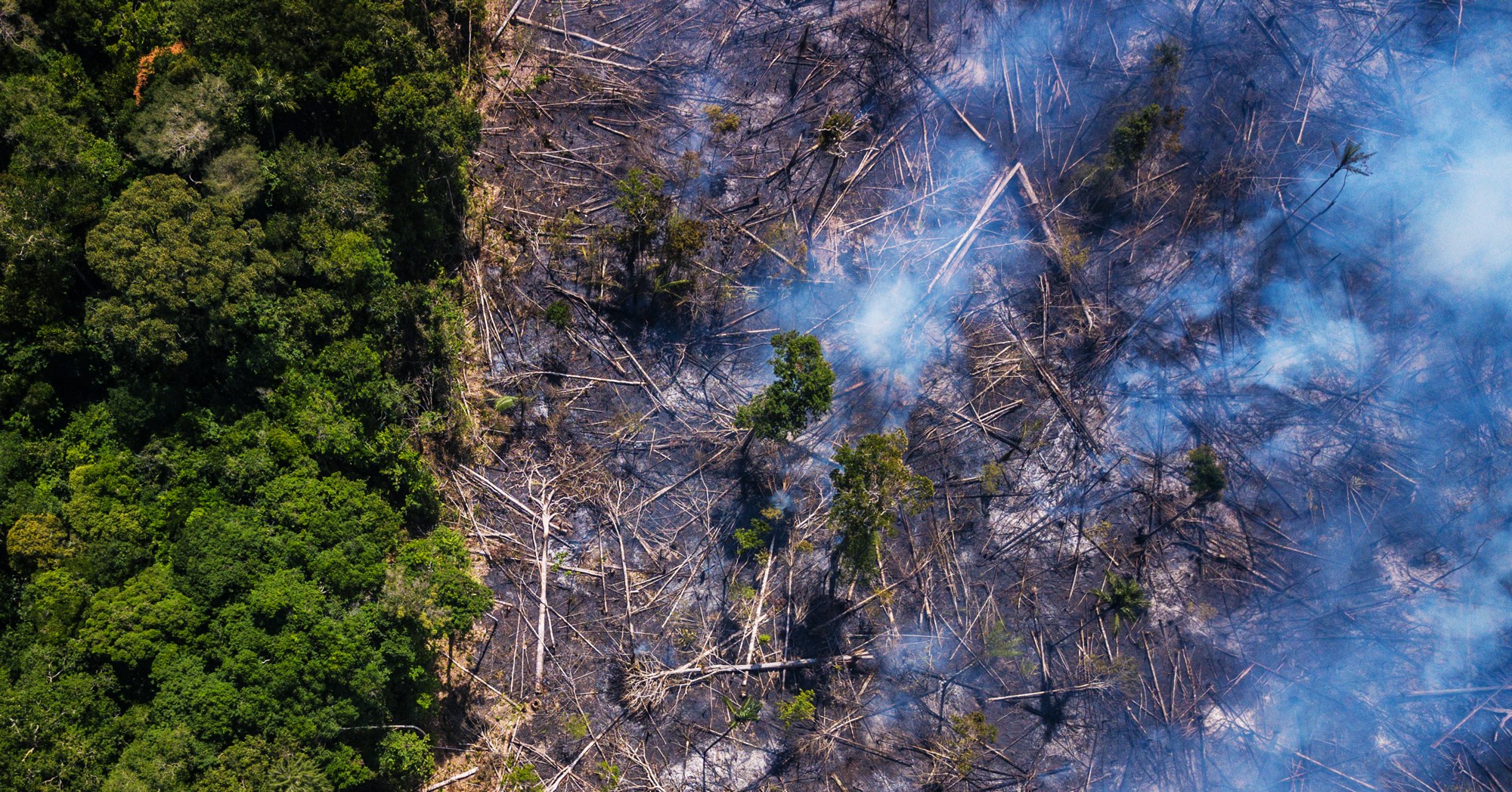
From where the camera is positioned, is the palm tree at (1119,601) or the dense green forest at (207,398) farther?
the palm tree at (1119,601)

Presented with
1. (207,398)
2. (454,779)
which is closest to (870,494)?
(454,779)

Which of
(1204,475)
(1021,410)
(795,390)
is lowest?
(1204,475)

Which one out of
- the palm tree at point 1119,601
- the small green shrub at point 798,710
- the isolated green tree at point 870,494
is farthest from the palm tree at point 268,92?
the palm tree at point 1119,601

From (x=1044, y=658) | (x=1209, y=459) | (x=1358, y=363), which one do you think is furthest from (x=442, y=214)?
(x=1358, y=363)

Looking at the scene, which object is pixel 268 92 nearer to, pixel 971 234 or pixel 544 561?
pixel 544 561

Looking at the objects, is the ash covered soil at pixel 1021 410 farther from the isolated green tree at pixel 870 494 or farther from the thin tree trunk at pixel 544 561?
the isolated green tree at pixel 870 494

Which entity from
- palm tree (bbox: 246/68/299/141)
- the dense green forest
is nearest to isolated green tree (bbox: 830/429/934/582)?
the dense green forest
